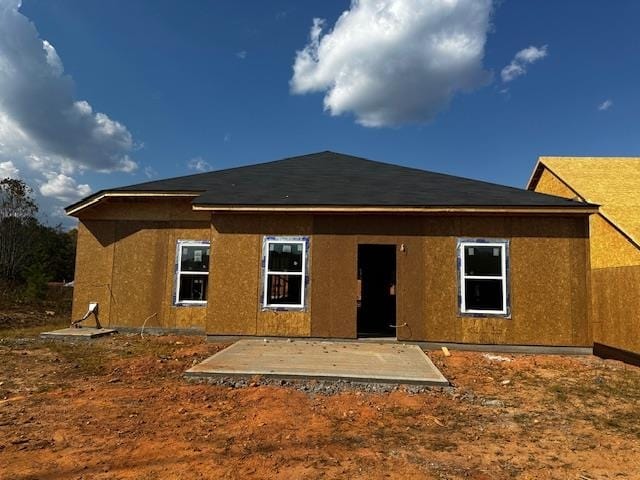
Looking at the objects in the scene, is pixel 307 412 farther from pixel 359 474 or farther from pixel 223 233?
pixel 223 233

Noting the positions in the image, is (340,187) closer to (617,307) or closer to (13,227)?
(617,307)

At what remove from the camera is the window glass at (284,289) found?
990cm

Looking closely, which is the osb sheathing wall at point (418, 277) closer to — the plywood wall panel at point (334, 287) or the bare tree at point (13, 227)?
the plywood wall panel at point (334, 287)

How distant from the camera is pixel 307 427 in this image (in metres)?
4.89

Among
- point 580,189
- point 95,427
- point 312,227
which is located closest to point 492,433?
point 95,427

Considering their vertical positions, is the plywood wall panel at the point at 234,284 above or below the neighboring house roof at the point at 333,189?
below

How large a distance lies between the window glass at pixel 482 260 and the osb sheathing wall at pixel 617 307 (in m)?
3.16

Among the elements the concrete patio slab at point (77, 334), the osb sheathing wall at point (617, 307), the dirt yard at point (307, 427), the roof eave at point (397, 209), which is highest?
the roof eave at point (397, 209)

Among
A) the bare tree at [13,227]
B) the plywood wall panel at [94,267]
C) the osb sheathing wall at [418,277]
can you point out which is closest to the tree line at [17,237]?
the bare tree at [13,227]

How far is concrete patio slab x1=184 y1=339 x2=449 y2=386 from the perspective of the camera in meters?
6.68

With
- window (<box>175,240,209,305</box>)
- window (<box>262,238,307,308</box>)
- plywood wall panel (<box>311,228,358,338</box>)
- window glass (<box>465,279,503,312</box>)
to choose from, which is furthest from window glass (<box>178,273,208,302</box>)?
window glass (<box>465,279,503,312</box>)

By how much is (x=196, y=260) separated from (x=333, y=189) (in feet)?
13.8

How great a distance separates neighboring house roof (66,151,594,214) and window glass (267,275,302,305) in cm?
173

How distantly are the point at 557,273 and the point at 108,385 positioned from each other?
9299 millimetres
